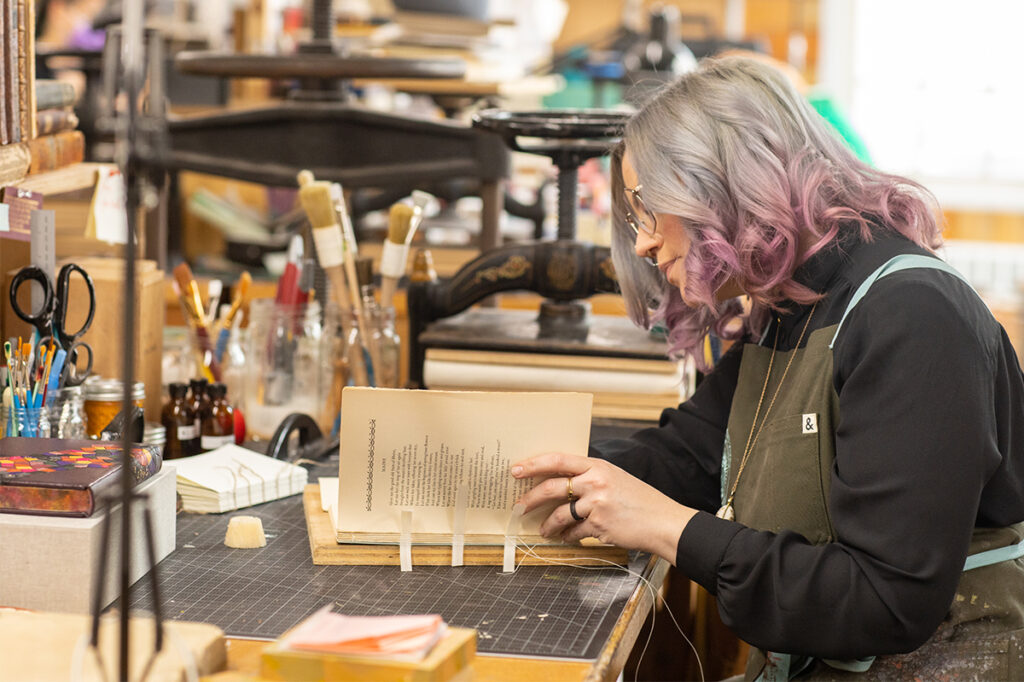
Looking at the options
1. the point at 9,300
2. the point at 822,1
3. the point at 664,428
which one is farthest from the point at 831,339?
the point at 822,1

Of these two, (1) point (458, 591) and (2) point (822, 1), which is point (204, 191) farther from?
(2) point (822, 1)

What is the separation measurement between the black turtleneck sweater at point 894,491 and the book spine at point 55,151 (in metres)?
1.08

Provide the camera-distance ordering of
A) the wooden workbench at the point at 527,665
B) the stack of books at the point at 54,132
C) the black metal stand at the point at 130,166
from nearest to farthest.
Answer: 1. the black metal stand at the point at 130,166
2. the wooden workbench at the point at 527,665
3. the stack of books at the point at 54,132

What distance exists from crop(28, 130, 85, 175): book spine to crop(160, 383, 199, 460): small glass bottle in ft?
1.26

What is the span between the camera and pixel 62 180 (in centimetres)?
178

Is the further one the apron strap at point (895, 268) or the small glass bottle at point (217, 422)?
the small glass bottle at point (217, 422)

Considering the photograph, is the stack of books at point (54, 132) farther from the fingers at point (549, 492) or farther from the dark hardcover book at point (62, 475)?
the fingers at point (549, 492)

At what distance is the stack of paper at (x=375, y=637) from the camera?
909mm

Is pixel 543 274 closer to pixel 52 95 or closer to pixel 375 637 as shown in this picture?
pixel 52 95

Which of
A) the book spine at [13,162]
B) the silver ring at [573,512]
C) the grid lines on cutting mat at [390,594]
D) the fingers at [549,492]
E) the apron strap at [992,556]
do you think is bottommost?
the grid lines on cutting mat at [390,594]

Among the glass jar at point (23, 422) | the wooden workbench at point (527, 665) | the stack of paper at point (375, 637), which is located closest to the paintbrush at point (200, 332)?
the glass jar at point (23, 422)

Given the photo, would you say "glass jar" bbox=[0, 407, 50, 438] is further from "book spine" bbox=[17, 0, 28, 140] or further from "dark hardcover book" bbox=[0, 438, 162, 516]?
"book spine" bbox=[17, 0, 28, 140]

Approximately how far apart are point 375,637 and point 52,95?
4.10ft

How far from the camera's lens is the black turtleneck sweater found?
1.14 meters
